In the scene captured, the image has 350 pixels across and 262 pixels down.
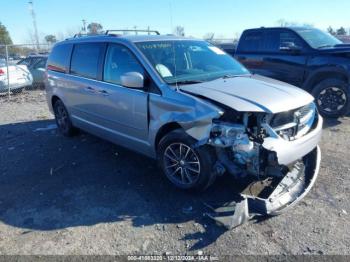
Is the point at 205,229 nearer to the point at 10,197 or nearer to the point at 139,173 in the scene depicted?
the point at 139,173

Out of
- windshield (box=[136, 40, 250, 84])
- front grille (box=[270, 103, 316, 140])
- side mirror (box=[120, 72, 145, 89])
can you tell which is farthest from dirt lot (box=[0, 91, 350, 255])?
windshield (box=[136, 40, 250, 84])

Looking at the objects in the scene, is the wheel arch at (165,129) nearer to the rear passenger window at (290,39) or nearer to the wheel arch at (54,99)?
the wheel arch at (54,99)

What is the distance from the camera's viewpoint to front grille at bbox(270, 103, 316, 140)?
11.9 ft

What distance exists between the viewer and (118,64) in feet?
15.4

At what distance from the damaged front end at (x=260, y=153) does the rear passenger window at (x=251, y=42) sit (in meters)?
4.97

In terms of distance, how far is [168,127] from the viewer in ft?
13.5

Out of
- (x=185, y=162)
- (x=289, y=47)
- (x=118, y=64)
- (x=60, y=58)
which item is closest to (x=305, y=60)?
(x=289, y=47)

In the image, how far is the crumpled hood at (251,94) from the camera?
3.48m

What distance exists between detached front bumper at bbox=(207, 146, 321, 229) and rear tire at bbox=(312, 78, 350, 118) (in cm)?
333

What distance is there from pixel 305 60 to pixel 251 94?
4.42 meters

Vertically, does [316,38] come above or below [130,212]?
above

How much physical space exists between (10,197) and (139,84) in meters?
2.19

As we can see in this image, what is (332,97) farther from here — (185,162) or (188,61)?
(185,162)

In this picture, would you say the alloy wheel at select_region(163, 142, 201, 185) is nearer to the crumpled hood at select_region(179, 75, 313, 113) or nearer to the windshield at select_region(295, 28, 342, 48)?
the crumpled hood at select_region(179, 75, 313, 113)
